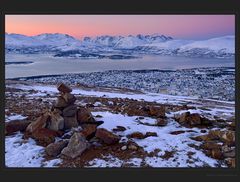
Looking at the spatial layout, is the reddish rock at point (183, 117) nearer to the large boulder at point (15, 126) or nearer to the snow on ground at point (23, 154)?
the snow on ground at point (23, 154)

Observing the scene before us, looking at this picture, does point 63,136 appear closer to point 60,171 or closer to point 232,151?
point 60,171

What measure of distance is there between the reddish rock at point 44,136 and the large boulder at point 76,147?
671 millimetres

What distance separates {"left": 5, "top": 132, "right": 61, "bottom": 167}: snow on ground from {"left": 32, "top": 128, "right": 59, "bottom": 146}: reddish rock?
124 millimetres

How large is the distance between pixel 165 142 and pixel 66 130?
2.25 metres

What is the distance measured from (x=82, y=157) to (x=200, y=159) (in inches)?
87.4

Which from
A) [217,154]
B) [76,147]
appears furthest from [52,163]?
[217,154]

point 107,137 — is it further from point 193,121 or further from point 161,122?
point 193,121

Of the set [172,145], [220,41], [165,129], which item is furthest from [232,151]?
[220,41]

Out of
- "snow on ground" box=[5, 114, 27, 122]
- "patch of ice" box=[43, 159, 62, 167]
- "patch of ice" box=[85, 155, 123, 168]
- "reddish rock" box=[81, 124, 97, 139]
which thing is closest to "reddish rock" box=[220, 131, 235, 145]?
"patch of ice" box=[85, 155, 123, 168]

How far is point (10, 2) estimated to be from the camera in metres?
4.77

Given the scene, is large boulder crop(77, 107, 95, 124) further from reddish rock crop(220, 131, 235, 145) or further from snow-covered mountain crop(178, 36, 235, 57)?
snow-covered mountain crop(178, 36, 235, 57)

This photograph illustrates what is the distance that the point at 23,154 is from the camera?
580cm

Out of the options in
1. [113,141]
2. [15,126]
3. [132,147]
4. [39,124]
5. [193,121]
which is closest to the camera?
[132,147]

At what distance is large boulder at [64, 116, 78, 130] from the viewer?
7093mm
